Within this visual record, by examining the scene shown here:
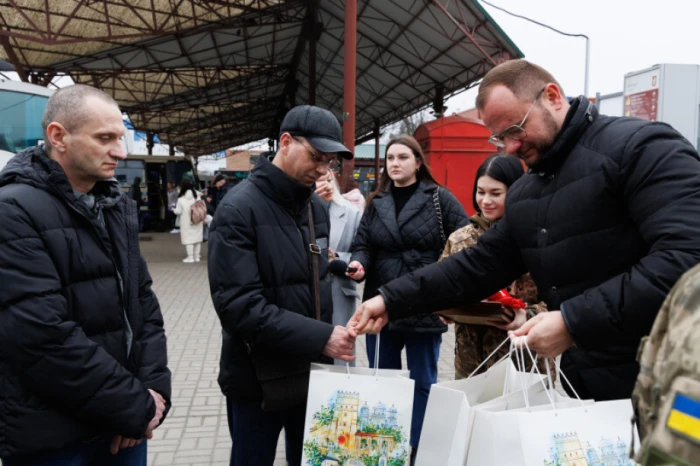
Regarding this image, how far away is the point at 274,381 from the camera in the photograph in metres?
2.22

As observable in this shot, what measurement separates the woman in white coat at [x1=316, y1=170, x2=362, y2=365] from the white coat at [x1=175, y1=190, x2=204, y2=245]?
8.55 m

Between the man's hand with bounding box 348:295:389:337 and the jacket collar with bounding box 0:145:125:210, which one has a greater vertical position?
the jacket collar with bounding box 0:145:125:210

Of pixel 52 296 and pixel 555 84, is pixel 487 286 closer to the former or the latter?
pixel 555 84

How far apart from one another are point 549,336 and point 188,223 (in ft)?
38.0

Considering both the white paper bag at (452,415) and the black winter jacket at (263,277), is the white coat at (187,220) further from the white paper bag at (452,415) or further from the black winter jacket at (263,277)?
the white paper bag at (452,415)

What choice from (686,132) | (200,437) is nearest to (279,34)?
(686,132)

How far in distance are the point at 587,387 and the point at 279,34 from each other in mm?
16590

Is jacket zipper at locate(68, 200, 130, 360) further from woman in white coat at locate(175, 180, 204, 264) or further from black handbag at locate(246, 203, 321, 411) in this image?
woman in white coat at locate(175, 180, 204, 264)

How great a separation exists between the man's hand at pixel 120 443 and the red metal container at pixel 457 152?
10.2 meters

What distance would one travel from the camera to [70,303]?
1837 mm

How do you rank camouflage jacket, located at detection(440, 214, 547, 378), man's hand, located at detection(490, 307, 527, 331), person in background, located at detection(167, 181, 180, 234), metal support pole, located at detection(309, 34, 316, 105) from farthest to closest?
1. person in background, located at detection(167, 181, 180, 234)
2. metal support pole, located at detection(309, 34, 316, 105)
3. camouflage jacket, located at detection(440, 214, 547, 378)
4. man's hand, located at detection(490, 307, 527, 331)

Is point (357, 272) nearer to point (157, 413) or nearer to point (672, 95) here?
point (157, 413)

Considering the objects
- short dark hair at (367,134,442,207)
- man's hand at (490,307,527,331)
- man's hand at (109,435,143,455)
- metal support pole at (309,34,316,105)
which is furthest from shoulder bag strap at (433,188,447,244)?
metal support pole at (309,34,316,105)

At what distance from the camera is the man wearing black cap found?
83.7 inches
